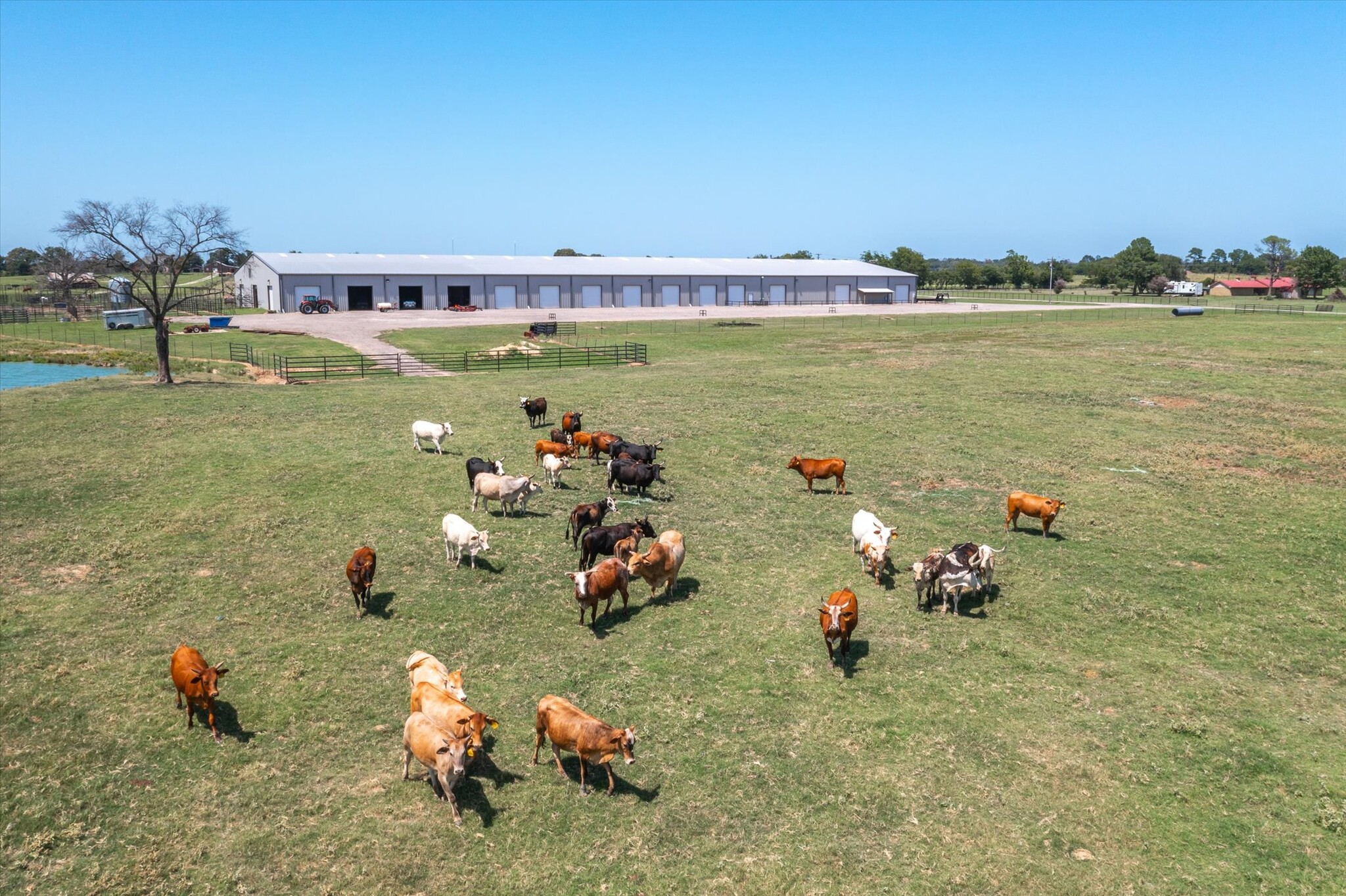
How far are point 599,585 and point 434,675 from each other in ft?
11.0

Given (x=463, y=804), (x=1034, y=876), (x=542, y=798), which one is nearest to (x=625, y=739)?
(x=542, y=798)

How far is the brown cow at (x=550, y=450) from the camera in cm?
2352

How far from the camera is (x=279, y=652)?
13.2 metres

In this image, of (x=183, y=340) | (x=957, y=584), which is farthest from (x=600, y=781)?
(x=183, y=340)

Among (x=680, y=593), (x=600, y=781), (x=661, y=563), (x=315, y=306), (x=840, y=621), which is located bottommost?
(x=600, y=781)

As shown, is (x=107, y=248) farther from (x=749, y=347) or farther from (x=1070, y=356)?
(x=1070, y=356)

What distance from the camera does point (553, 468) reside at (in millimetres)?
21688

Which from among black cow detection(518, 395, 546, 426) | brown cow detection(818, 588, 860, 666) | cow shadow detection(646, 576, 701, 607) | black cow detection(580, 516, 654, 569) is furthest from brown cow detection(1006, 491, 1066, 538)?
black cow detection(518, 395, 546, 426)

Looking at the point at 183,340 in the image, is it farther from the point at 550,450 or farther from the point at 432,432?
the point at 550,450

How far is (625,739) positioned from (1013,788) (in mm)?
4659

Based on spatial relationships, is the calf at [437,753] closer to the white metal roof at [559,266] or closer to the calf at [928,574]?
the calf at [928,574]

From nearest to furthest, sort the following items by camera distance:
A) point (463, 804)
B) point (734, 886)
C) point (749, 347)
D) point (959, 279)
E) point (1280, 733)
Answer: point (734, 886) → point (463, 804) → point (1280, 733) → point (749, 347) → point (959, 279)

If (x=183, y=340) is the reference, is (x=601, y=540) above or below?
→ below

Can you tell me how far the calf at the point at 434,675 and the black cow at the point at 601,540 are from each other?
4343mm
